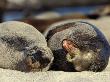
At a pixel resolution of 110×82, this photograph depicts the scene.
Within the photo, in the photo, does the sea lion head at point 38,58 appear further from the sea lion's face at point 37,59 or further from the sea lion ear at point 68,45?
the sea lion ear at point 68,45

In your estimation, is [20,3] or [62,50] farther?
[20,3]

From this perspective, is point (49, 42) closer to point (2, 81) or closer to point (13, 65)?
point (13, 65)

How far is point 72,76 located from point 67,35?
1.25 feet

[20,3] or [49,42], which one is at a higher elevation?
[49,42]

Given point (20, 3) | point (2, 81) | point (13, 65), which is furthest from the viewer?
point (20, 3)

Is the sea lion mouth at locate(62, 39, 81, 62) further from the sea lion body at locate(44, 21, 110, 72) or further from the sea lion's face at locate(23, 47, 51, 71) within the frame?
the sea lion's face at locate(23, 47, 51, 71)

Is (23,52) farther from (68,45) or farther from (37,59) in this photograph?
(68,45)

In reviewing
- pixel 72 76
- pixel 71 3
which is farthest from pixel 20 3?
pixel 72 76

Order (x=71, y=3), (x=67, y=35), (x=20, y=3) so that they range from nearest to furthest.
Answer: (x=67, y=35) → (x=20, y=3) → (x=71, y=3)

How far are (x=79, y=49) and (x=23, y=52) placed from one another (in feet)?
1.25

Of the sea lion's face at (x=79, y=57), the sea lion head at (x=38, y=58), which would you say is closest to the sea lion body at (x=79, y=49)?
the sea lion's face at (x=79, y=57)

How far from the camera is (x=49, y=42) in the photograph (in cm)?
273

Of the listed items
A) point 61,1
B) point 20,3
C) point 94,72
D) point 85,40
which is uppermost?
point 85,40

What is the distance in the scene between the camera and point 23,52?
2.50 m
